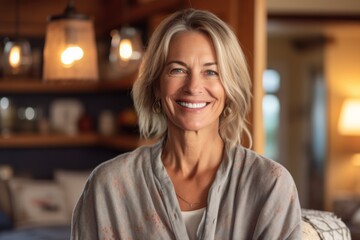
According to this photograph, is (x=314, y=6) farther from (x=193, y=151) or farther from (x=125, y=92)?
(x=193, y=151)

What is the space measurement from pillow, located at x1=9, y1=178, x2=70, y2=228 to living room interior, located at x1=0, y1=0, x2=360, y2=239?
18cm

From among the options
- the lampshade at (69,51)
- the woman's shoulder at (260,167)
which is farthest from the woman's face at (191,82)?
the lampshade at (69,51)

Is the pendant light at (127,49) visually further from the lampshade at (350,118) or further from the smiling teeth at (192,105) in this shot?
the lampshade at (350,118)

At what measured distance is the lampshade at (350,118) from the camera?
9703 millimetres

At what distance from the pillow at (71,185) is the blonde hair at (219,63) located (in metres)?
3.74

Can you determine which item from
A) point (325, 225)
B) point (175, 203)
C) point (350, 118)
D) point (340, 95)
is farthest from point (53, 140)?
point (340, 95)

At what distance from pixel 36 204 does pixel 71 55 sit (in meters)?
2.49

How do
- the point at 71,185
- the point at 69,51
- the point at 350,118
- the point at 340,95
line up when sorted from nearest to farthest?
the point at 69,51
the point at 71,185
the point at 350,118
the point at 340,95

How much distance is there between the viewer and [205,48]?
2.03m

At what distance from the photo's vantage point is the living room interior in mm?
4141

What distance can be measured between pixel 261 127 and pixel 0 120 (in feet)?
10.1

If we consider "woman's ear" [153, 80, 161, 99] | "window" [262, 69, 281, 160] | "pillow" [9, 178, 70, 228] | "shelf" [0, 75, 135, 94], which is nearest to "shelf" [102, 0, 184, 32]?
"shelf" [0, 75, 135, 94]

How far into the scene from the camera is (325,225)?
2.40m

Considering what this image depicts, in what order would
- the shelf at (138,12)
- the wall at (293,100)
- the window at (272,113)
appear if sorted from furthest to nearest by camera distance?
the window at (272,113)
the wall at (293,100)
the shelf at (138,12)
